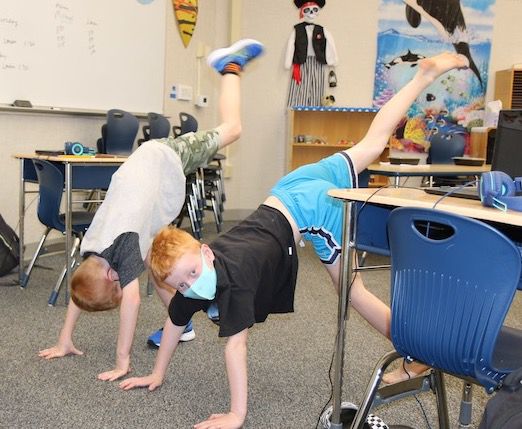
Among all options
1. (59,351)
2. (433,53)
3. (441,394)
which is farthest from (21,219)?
(433,53)

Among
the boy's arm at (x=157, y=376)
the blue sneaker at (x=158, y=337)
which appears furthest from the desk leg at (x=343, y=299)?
the blue sneaker at (x=158, y=337)

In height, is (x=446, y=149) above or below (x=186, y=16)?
below

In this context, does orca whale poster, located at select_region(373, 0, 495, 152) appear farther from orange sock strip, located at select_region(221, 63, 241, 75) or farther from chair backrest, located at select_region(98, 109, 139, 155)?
orange sock strip, located at select_region(221, 63, 241, 75)

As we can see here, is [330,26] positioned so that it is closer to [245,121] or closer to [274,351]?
[245,121]

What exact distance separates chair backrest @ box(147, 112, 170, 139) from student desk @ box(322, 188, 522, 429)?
11.3 ft

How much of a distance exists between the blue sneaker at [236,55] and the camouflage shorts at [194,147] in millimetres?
393

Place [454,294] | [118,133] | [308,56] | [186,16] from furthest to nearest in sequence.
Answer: [308,56]
[186,16]
[118,133]
[454,294]

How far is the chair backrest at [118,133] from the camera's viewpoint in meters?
4.27

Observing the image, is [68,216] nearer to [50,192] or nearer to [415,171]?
[50,192]

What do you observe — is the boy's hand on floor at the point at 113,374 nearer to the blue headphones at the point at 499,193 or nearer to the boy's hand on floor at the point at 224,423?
the boy's hand on floor at the point at 224,423

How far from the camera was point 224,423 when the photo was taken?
1764mm

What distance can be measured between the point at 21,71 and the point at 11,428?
9.14ft

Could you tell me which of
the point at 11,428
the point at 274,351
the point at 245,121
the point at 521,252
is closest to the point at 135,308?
the point at 11,428

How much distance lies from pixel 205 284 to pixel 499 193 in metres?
0.79
